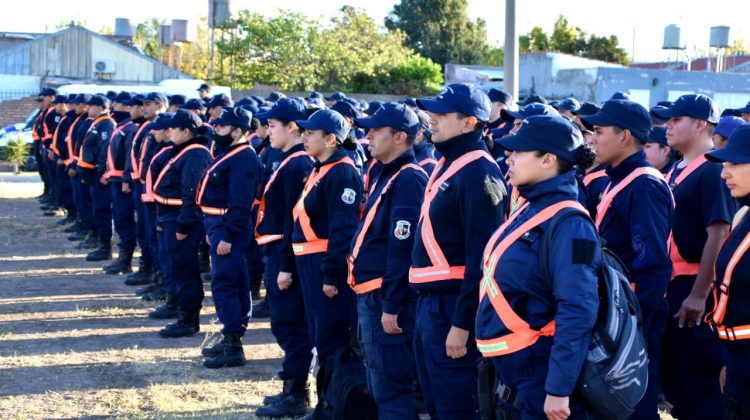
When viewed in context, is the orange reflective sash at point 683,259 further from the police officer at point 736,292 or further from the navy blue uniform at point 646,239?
the police officer at point 736,292

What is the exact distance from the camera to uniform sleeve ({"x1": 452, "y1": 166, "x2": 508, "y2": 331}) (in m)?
4.73

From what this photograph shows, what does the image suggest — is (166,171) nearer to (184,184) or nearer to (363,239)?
(184,184)

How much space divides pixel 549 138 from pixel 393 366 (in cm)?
210

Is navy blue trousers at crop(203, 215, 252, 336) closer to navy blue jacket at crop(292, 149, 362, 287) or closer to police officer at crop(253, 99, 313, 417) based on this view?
police officer at crop(253, 99, 313, 417)

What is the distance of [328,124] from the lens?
666 cm

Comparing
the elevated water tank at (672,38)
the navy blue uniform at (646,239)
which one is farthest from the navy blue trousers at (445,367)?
the elevated water tank at (672,38)

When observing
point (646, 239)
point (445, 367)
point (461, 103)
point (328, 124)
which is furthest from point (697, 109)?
point (445, 367)

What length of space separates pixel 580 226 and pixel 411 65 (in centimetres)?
4232

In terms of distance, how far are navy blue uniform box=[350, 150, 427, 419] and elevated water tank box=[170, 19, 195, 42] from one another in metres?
46.6

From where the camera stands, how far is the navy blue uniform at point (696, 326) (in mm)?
5945

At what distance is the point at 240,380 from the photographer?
320 inches

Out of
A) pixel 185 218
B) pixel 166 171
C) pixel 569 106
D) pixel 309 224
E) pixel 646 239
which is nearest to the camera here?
pixel 646 239

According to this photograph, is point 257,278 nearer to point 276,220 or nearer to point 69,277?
point 69,277

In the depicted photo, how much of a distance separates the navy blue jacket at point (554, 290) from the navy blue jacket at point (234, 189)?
14.5 ft
